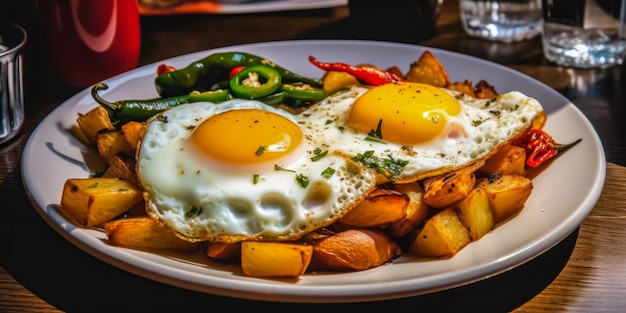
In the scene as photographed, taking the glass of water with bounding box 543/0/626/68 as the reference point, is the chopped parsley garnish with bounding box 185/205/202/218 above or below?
above

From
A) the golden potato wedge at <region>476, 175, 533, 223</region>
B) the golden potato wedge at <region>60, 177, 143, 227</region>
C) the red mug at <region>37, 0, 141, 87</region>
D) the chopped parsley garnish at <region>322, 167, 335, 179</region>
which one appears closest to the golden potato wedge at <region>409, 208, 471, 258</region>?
the golden potato wedge at <region>476, 175, 533, 223</region>

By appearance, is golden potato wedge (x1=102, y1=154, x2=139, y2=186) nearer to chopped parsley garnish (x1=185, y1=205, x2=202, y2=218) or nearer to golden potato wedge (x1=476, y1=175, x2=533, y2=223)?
chopped parsley garnish (x1=185, y1=205, x2=202, y2=218)

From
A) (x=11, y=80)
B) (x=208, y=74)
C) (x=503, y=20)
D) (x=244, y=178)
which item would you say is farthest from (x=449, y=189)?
(x=503, y=20)

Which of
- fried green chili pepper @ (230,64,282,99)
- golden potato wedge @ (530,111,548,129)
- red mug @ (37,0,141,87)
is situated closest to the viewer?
golden potato wedge @ (530,111,548,129)

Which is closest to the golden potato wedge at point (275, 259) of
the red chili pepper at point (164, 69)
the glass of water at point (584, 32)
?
the red chili pepper at point (164, 69)

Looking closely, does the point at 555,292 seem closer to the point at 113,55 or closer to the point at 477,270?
the point at 477,270

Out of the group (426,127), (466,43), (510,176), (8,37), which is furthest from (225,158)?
(466,43)

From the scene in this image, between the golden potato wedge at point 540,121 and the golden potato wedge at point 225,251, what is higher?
the golden potato wedge at point 225,251

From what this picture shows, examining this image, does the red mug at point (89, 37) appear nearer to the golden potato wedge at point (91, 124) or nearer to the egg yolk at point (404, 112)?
the golden potato wedge at point (91, 124)

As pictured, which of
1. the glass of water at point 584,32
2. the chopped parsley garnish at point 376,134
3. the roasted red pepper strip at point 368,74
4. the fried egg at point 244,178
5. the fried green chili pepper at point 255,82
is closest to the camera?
the fried egg at point 244,178
